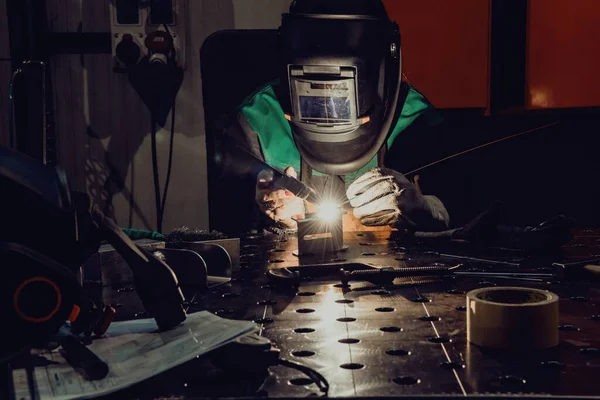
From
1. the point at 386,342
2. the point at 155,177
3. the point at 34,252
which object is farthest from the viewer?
the point at 155,177

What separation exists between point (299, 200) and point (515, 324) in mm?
1441

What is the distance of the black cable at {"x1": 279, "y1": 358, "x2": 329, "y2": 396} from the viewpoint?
79 centimetres

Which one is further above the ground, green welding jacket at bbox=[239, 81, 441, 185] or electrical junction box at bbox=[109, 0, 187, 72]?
electrical junction box at bbox=[109, 0, 187, 72]

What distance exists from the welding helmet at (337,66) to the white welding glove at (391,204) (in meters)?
0.19

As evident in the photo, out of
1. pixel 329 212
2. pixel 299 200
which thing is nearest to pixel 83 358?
pixel 329 212

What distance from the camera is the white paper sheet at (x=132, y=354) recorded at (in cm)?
77

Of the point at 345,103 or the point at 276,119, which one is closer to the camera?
the point at 345,103

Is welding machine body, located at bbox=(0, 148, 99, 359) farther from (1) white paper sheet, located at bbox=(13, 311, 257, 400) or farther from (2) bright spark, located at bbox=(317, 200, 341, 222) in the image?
(2) bright spark, located at bbox=(317, 200, 341, 222)

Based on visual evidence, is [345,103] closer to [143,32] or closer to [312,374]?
[312,374]

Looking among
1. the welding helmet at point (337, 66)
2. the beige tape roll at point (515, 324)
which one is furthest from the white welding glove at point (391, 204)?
the beige tape roll at point (515, 324)

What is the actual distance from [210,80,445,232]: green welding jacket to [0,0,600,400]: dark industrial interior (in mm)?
10

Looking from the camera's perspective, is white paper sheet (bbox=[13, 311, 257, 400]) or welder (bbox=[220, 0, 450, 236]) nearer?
white paper sheet (bbox=[13, 311, 257, 400])

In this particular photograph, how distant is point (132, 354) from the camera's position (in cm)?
89

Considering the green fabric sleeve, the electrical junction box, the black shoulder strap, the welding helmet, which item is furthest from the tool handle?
the electrical junction box
